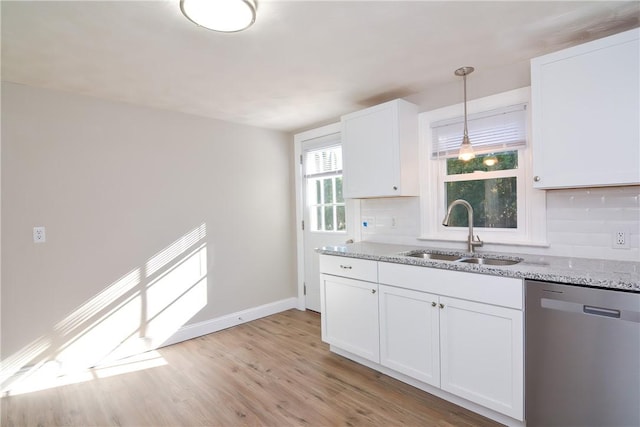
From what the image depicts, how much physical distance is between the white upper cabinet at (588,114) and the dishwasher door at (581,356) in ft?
2.31

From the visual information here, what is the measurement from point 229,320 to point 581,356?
3.09m

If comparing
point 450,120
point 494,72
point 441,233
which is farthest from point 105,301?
point 494,72

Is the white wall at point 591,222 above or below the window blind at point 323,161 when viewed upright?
below

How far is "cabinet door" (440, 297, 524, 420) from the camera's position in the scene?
5.92 ft

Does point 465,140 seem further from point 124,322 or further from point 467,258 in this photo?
point 124,322

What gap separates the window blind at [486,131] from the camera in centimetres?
237

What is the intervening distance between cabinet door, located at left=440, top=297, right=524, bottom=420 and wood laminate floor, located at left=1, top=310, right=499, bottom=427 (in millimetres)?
187

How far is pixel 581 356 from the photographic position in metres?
1.61

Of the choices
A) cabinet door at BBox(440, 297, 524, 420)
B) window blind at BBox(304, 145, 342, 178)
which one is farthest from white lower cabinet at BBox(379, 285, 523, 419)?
window blind at BBox(304, 145, 342, 178)

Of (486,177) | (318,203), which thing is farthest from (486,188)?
(318,203)

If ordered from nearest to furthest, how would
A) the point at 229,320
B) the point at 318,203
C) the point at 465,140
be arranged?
the point at 465,140 < the point at 229,320 < the point at 318,203

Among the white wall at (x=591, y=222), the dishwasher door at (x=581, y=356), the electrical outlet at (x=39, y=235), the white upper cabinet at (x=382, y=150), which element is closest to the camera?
the dishwasher door at (x=581, y=356)

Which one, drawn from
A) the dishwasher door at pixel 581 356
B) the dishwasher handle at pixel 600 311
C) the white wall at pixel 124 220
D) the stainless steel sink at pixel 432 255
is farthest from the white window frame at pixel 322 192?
the dishwasher handle at pixel 600 311

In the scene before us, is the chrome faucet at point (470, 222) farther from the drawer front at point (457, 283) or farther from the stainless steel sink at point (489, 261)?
the drawer front at point (457, 283)
